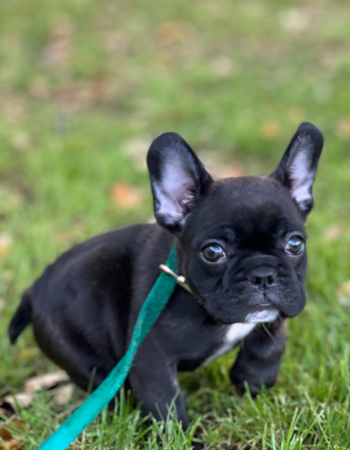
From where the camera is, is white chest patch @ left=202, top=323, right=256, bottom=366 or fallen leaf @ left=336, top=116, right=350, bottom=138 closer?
white chest patch @ left=202, top=323, right=256, bottom=366

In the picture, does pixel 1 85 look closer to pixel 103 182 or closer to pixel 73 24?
pixel 73 24

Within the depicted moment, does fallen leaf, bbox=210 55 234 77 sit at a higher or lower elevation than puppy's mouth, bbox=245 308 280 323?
higher

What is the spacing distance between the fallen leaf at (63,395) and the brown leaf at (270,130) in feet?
11.4

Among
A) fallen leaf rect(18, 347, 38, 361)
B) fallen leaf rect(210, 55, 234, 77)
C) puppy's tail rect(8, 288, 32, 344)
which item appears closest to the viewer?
puppy's tail rect(8, 288, 32, 344)

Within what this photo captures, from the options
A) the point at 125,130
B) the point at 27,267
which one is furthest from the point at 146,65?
the point at 27,267

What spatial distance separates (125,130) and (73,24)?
3763mm

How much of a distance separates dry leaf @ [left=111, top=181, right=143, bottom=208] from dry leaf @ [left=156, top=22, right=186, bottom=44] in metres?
4.43

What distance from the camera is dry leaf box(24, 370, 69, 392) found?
2.79 meters

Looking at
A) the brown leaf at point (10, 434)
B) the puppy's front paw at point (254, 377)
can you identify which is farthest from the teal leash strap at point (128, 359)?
the puppy's front paw at point (254, 377)

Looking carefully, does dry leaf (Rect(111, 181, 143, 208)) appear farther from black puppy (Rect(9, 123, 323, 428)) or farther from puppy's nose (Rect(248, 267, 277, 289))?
puppy's nose (Rect(248, 267, 277, 289))

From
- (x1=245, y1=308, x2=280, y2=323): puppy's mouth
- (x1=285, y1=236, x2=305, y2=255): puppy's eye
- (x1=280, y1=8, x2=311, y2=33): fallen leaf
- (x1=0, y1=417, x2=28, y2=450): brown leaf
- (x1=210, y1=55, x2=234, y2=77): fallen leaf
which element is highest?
(x1=280, y1=8, x2=311, y2=33): fallen leaf

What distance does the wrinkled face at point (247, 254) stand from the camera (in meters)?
1.99

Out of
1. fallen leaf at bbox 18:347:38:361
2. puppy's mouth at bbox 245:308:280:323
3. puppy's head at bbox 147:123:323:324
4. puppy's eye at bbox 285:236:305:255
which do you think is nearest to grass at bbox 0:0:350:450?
fallen leaf at bbox 18:347:38:361

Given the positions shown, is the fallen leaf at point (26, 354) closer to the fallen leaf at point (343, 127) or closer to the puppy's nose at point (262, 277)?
the puppy's nose at point (262, 277)
